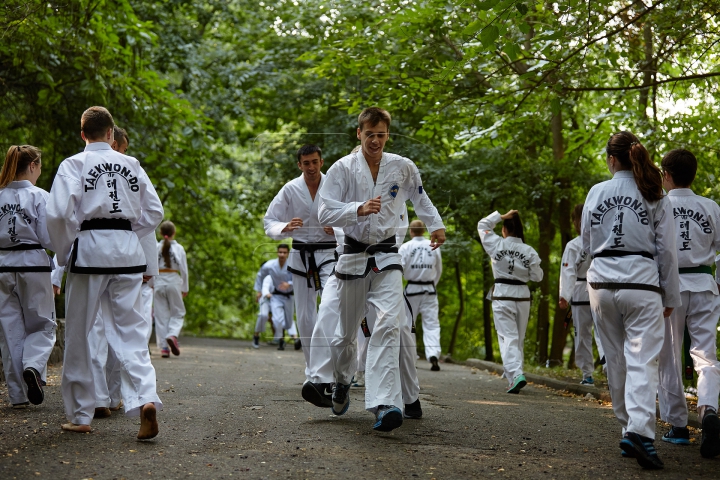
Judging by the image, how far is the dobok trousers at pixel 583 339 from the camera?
12.1m

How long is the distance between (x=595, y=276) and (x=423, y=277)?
852cm

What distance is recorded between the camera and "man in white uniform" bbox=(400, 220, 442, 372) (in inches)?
569

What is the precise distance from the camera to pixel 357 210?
661cm

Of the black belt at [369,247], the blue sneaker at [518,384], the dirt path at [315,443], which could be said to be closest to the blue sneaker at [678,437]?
the dirt path at [315,443]

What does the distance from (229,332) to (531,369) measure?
88.5 feet

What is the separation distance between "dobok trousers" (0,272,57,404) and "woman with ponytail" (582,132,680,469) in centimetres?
498

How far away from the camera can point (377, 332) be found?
21.9 ft

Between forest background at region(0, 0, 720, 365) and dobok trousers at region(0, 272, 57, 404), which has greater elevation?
forest background at region(0, 0, 720, 365)

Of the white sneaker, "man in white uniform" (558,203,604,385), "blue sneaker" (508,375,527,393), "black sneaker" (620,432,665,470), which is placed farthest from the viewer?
"man in white uniform" (558,203,604,385)

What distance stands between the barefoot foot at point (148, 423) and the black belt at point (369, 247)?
1.96 meters

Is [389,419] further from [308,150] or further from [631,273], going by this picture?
[308,150]

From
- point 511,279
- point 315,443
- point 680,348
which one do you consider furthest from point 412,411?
point 511,279

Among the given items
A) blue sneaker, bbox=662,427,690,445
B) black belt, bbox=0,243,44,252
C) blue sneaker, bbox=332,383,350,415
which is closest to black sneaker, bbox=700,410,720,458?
blue sneaker, bbox=662,427,690,445

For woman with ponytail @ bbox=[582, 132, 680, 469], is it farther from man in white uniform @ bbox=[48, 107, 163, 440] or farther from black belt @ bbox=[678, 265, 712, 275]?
man in white uniform @ bbox=[48, 107, 163, 440]
